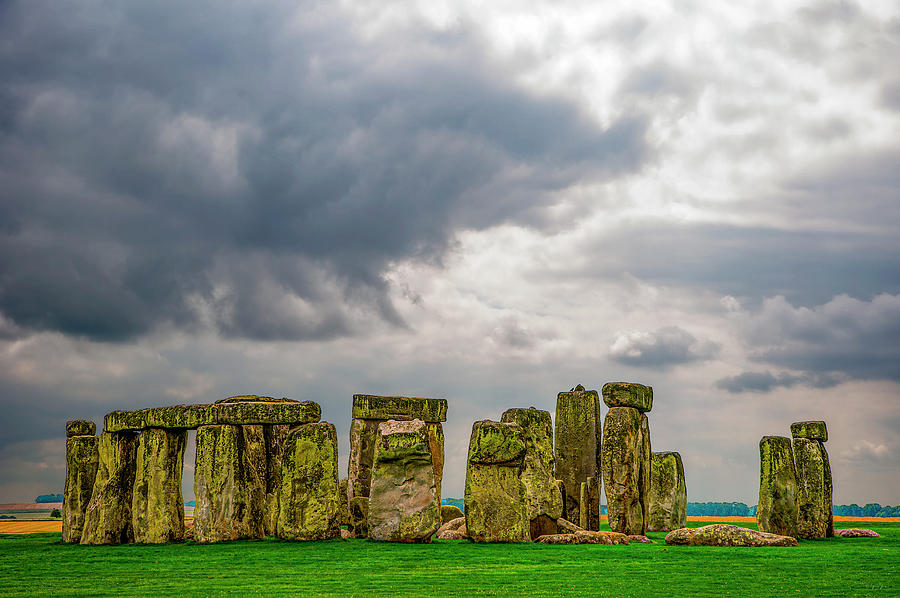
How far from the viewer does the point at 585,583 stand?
37.2 ft

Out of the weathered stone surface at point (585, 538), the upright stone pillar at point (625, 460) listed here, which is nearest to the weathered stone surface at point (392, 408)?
the upright stone pillar at point (625, 460)

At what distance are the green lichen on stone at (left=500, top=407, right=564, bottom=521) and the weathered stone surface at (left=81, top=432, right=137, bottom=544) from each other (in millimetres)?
8677

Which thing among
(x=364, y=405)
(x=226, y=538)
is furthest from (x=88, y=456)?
(x=364, y=405)

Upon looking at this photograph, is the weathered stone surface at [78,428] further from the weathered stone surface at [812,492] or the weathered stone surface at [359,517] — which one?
the weathered stone surface at [812,492]

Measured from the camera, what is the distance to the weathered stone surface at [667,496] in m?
25.7

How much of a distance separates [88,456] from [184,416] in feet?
13.3

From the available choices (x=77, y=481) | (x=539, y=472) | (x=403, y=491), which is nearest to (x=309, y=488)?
(x=403, y=491)

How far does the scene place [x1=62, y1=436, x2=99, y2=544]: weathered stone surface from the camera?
67.2ft

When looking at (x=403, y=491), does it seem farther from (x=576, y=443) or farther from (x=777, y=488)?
(x=777, y=488)

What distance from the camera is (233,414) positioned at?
60.2 feet

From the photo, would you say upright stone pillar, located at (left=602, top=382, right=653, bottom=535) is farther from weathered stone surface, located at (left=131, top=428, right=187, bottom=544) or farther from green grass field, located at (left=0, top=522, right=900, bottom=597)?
weathered stone surface, located at (left=131, top=428, right=187, bottom=544)

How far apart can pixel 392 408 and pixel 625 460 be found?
5.69 m

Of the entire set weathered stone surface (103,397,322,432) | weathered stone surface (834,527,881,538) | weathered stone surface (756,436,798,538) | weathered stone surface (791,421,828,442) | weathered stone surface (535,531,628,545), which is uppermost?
weathered stone surface (103,397,322,432)

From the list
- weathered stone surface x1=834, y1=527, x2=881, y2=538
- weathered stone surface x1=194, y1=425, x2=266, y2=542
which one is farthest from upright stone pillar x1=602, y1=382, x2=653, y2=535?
weathered stone surface x1=194, y1=425, x2=266, y2=542
